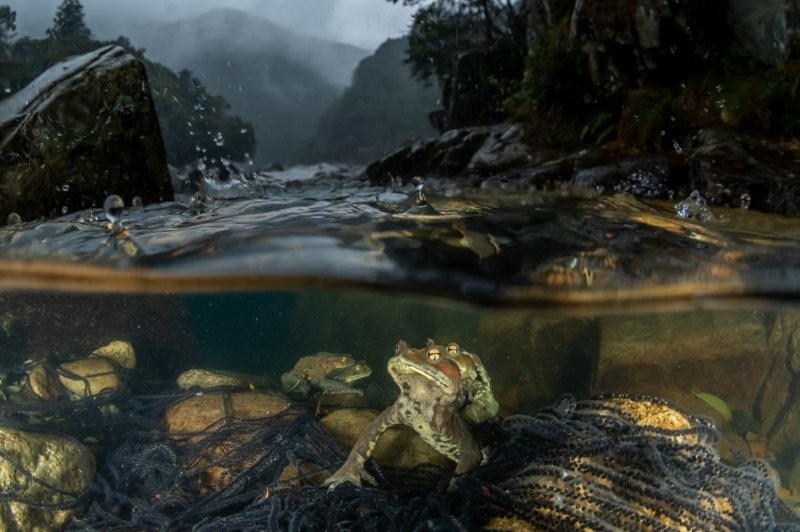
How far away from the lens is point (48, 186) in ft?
21.3

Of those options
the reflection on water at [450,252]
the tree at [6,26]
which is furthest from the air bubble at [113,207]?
the tree at [6,26]

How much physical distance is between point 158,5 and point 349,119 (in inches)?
164

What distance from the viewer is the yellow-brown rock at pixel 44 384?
6836mm

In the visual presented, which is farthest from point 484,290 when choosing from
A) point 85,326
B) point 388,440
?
point 85,326

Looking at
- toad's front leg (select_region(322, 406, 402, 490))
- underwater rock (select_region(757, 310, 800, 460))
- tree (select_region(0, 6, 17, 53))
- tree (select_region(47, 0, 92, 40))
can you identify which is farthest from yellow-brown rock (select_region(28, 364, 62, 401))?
underwater rock (select_region(757, 310, 800, 460))

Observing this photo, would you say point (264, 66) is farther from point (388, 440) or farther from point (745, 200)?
point (745, 200)

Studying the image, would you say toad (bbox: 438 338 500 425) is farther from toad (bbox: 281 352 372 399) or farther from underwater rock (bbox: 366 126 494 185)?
underwater rock (bbox: 366 126 494 185)

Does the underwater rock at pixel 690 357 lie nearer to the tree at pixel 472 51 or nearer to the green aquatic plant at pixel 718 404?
the green aquatic plant at pixel 718 404

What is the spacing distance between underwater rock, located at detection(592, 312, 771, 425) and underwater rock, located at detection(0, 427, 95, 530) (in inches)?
215

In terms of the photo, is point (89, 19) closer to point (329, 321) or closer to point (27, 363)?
point (27, 363)

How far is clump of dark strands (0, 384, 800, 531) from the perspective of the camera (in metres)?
4.25

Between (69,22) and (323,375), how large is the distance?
7039 millimetres

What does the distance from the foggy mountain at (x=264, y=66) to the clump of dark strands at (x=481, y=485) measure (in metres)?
7.47

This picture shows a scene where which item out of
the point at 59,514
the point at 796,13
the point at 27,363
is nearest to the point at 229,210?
the point at 59,514
